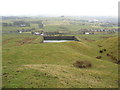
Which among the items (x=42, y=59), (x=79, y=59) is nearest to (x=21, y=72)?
(x=42, y=59)

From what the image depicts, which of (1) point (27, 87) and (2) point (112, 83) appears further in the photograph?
(2) point (112, 83)

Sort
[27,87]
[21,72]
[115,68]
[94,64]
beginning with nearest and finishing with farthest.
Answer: [27,87] < [21,72] < [115,68] < [94,64]

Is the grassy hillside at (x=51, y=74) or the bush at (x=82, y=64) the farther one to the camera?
the bush at (x=82, y=64)

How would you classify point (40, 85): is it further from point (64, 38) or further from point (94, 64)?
point (64, 38)

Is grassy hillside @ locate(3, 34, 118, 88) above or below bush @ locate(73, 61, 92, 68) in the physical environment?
above

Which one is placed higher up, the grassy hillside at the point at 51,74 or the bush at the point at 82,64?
the grassy hillside at the point at 51,74

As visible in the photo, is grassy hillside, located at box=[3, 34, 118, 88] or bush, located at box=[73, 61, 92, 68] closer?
grassy hillside, located at box=[3, 34, 118, 88]

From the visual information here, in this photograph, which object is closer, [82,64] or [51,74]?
[51,74]

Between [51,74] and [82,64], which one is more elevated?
[51,74]

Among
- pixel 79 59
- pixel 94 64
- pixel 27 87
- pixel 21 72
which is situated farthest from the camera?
pixel 79 59

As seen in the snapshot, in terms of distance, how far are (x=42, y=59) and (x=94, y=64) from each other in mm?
14314

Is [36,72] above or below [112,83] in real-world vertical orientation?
above

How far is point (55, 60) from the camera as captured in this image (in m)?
38.5

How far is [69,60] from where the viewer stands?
39.1 metres
